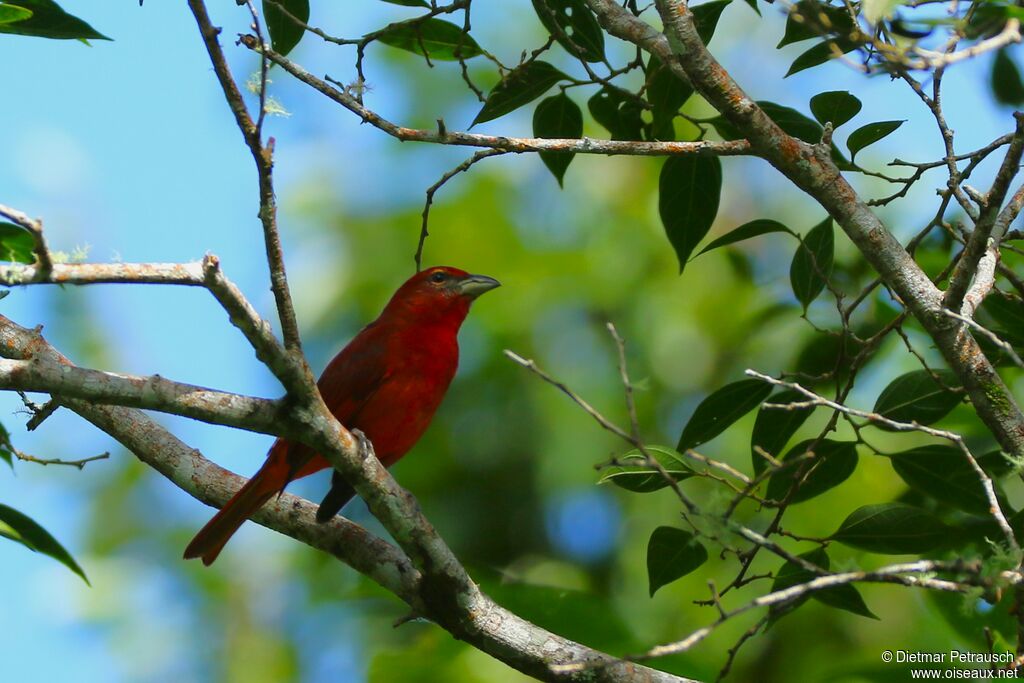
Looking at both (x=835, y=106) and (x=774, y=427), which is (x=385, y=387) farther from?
(x=835, y=106)

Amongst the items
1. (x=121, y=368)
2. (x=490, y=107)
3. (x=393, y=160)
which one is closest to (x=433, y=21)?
(x=490, y=107)

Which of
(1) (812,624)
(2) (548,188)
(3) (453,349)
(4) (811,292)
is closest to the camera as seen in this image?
(4) (811,292)

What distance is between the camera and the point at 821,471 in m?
3.07

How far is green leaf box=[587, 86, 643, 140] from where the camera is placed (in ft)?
10.9

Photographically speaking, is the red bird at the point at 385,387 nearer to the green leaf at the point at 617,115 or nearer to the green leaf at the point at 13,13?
the green leaf at the point at 617,115

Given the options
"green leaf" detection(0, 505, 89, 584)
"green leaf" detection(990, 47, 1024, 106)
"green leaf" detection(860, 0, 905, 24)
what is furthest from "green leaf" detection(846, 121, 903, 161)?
"green leaf" detection(0, 505, 89, 584)

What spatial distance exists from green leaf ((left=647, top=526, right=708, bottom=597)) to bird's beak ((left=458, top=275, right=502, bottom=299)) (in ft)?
6.79

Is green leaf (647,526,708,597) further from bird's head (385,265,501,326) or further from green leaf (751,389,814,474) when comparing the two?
bird's head (385,265,501,326)

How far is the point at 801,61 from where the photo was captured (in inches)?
116

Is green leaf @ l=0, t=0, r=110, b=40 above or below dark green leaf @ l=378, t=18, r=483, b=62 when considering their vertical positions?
below

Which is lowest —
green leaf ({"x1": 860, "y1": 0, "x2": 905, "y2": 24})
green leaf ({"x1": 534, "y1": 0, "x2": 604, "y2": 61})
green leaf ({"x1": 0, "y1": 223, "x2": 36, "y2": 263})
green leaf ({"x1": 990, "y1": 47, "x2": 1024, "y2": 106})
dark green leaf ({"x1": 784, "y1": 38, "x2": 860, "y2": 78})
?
green leaf ({"x1": 0, "y1": 223, "x2": 36, "y2": 263})

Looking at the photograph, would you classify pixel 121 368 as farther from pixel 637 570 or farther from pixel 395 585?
pixel 395 585

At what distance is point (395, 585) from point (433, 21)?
5.19 feet

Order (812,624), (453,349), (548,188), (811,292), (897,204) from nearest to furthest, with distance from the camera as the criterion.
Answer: (811,292) → (453,349) → (812,624) → (897,204) → (548,188)
